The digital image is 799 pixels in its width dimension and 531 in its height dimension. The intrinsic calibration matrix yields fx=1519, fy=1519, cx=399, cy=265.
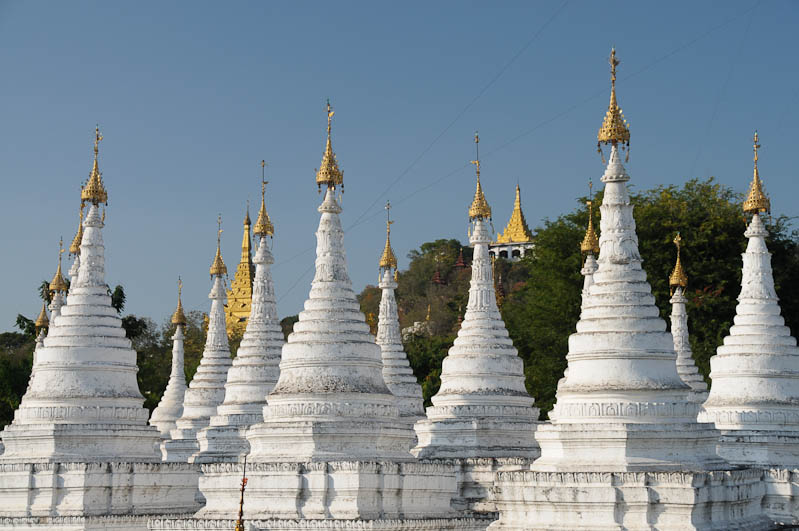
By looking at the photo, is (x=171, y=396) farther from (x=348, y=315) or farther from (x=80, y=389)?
(x=348, y=315)

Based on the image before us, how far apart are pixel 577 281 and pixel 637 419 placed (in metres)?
37.1

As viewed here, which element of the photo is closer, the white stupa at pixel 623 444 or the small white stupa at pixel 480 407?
the white stupa at pixel 623 444

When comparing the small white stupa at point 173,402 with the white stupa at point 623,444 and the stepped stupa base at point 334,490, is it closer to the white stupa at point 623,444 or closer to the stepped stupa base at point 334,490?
the stepped stupa base at point 334,490

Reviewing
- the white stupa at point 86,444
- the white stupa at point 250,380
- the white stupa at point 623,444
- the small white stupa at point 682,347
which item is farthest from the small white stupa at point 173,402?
the white stupa at point 623,444

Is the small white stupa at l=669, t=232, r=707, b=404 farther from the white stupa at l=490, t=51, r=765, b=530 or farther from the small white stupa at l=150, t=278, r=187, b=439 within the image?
the small white stupa at l=150, t=278, r=187, b=439

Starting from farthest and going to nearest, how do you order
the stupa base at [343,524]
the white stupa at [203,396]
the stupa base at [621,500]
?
1. the white stupa at [203,396]
2. the stupa base at [343,524]
3. the stupa base at [621,500]

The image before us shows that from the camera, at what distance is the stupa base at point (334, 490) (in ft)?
107

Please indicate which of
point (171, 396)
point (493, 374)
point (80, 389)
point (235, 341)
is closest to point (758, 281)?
point (493, 374)

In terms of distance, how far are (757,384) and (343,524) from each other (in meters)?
11.6

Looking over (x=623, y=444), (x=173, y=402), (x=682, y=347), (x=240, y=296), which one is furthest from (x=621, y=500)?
(x=240, y=296)

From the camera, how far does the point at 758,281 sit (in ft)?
128

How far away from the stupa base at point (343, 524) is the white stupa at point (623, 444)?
281cm

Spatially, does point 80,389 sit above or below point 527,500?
above

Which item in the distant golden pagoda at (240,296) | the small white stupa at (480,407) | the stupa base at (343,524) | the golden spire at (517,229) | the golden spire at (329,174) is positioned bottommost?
the stupa base at (343,524)
